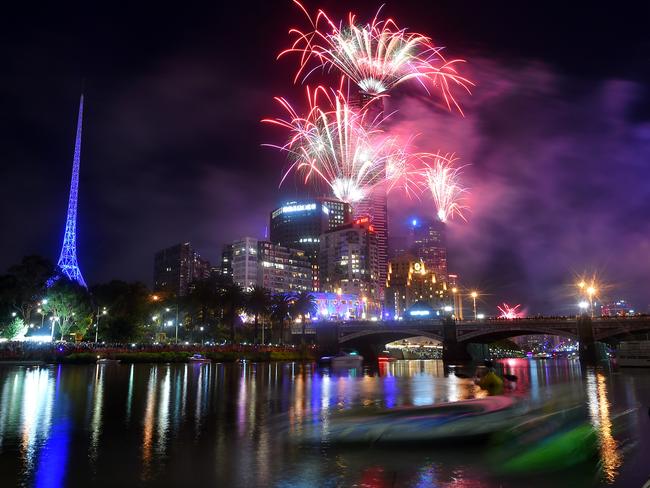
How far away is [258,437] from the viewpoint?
2084 cm

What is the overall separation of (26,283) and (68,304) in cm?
849

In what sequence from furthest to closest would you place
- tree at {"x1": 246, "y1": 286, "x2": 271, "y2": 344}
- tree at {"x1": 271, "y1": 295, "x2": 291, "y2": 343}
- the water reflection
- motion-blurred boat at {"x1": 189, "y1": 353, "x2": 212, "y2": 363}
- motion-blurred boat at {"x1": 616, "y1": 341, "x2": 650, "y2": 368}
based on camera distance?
1. tree at {"x1": 271, "y1": 295, "x2": 291, "y2": 343}
2. tree at {"x1": 246, "y1": 286, "x2": 271, "y2": 344}
3. motion-blurred boat at {"x1": 189, "y1": 353, "x2": 212, "y2": 363}
4. motion-blurred boat at {"x1": 616, "y1": 341, "x2": 650, "y2": 368}
5. the water reflection

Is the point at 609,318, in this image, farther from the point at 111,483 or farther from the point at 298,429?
the point at 111,483

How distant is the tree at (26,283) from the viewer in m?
93.7

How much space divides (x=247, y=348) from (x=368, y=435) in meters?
104

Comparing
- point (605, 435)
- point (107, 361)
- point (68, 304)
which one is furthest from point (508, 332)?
point (605, 435)

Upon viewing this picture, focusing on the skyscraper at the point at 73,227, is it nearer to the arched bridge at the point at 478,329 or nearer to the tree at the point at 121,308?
the tree at the point at 121,308

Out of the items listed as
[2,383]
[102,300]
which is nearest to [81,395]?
[2,383]

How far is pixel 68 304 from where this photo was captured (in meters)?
99.9

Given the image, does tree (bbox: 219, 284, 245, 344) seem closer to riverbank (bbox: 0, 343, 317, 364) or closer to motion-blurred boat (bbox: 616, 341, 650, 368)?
riverbank (bbox: 0, 343, 317, 364)

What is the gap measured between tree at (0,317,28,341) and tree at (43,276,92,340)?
4.91 meters

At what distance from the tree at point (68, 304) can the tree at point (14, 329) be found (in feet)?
16.1

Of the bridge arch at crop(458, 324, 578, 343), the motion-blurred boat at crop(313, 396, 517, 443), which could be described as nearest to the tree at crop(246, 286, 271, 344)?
the bridge arch at crop(458, 324, 578, 343)

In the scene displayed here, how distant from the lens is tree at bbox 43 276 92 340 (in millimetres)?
98750
